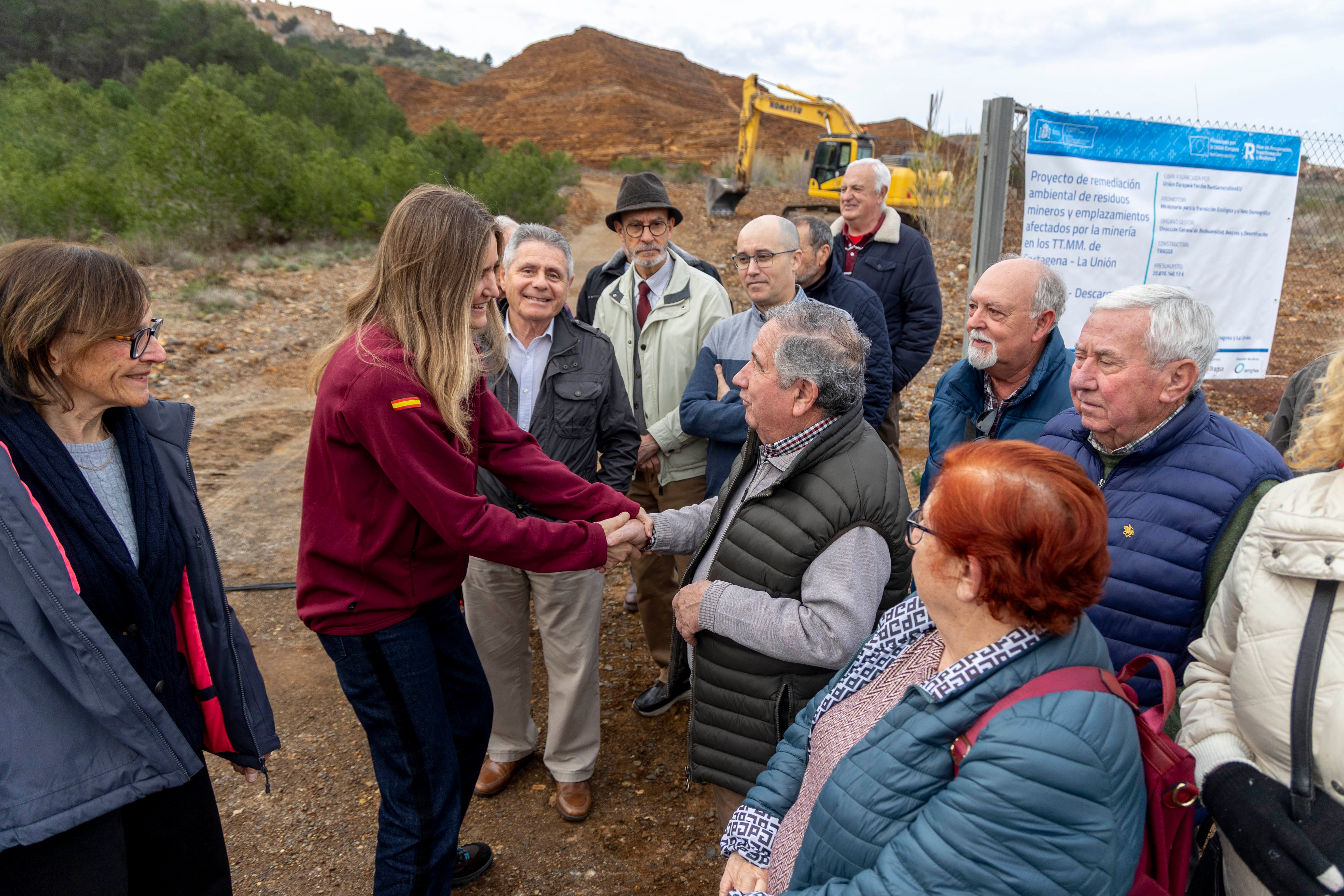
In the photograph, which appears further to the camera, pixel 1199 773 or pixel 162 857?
pixel 162 857

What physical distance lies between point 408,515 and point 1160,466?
1.91 meters

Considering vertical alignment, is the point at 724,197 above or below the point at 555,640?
above

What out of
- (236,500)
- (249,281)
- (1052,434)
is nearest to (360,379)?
(1052,434)

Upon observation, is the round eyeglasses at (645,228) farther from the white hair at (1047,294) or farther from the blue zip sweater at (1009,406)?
the white hair at (1047,294)

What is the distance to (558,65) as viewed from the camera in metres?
60.4

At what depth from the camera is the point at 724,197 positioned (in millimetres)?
19453

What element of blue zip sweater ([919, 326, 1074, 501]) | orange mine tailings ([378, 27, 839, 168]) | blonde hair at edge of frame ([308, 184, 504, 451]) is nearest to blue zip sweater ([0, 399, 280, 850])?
blonde hair at edge of frame ([308, 184, 504, 451])

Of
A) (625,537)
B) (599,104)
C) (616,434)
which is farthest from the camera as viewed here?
(599,104)

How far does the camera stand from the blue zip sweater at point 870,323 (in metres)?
3.94

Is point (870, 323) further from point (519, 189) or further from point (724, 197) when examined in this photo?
point (724, 197)


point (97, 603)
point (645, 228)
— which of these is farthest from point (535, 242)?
point (97, 603)

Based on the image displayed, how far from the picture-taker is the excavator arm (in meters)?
17.3

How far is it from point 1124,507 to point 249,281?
12124mm

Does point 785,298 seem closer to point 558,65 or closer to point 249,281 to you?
point 249,281
